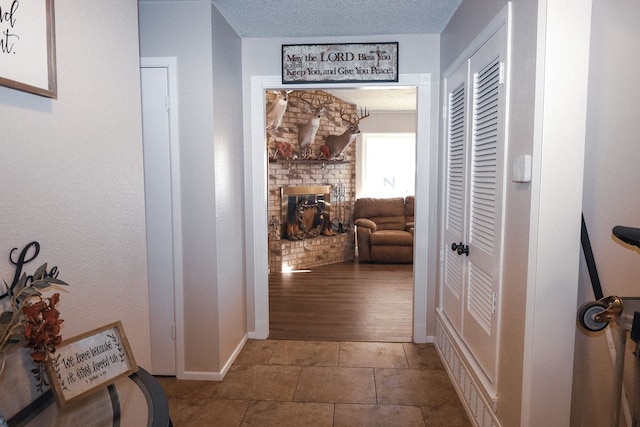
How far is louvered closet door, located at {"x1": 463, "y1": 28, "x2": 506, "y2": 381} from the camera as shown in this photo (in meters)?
1.94

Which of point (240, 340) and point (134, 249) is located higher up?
point (134, 249)

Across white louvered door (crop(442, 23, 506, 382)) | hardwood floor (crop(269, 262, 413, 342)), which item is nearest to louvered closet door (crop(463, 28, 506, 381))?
white louvered door (crop(442, 23, 506, 382))

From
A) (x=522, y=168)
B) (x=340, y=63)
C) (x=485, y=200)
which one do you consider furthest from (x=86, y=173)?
(x=340, y=63)

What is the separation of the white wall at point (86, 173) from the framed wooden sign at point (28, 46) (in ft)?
0.11

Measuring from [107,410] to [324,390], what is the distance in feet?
5.97

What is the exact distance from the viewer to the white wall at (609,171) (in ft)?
5.15

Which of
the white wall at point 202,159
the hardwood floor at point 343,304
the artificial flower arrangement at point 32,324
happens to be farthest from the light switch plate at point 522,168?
the hardwood floor at point 343,304

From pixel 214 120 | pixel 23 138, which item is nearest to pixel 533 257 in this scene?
pixel 23 138

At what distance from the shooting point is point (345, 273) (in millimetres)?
5836

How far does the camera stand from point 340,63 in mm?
3248

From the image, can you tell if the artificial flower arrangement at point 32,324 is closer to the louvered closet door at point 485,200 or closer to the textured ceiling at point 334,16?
the louvered closet door at point 485,200

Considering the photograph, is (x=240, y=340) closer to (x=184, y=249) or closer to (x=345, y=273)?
(x=184, y=249)

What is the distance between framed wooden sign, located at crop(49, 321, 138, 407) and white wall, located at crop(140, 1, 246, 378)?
1566 millimetres

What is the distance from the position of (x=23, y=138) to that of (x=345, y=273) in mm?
5015
